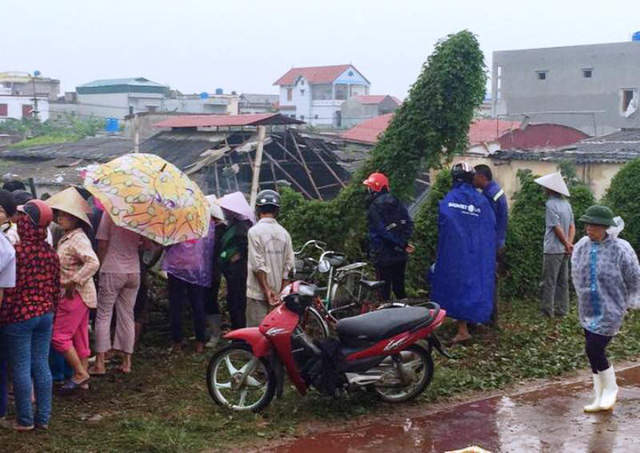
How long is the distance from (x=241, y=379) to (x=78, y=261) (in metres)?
1.59

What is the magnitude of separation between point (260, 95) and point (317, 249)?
218 ft

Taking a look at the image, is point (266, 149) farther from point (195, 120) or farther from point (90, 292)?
point (90, 292)

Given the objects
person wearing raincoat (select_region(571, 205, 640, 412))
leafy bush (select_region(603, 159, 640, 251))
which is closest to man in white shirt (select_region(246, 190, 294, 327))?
person wearing raincoat (select_region(571, 205, 640, 412))

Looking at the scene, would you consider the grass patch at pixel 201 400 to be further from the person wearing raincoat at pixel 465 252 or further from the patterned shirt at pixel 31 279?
the patterned shirt at pixel 31 279

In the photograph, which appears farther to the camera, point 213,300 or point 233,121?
point 233,121

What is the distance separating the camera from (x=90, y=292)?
22.3 feet

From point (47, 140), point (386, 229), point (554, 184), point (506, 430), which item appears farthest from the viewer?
point (47, 140)

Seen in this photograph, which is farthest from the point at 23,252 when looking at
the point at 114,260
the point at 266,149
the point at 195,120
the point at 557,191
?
the point at 195,120

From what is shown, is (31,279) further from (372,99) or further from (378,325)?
(372,99)

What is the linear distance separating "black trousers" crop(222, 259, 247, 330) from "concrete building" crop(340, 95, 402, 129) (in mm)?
44371

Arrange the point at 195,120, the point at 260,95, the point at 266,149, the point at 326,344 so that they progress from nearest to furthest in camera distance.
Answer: the point at 326,344 < the point at 266,149 < the point at 195,120 < the point at 260,95

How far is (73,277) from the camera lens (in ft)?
21.8

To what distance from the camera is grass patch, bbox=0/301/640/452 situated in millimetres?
5863

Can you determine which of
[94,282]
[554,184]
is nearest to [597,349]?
[554,184]
